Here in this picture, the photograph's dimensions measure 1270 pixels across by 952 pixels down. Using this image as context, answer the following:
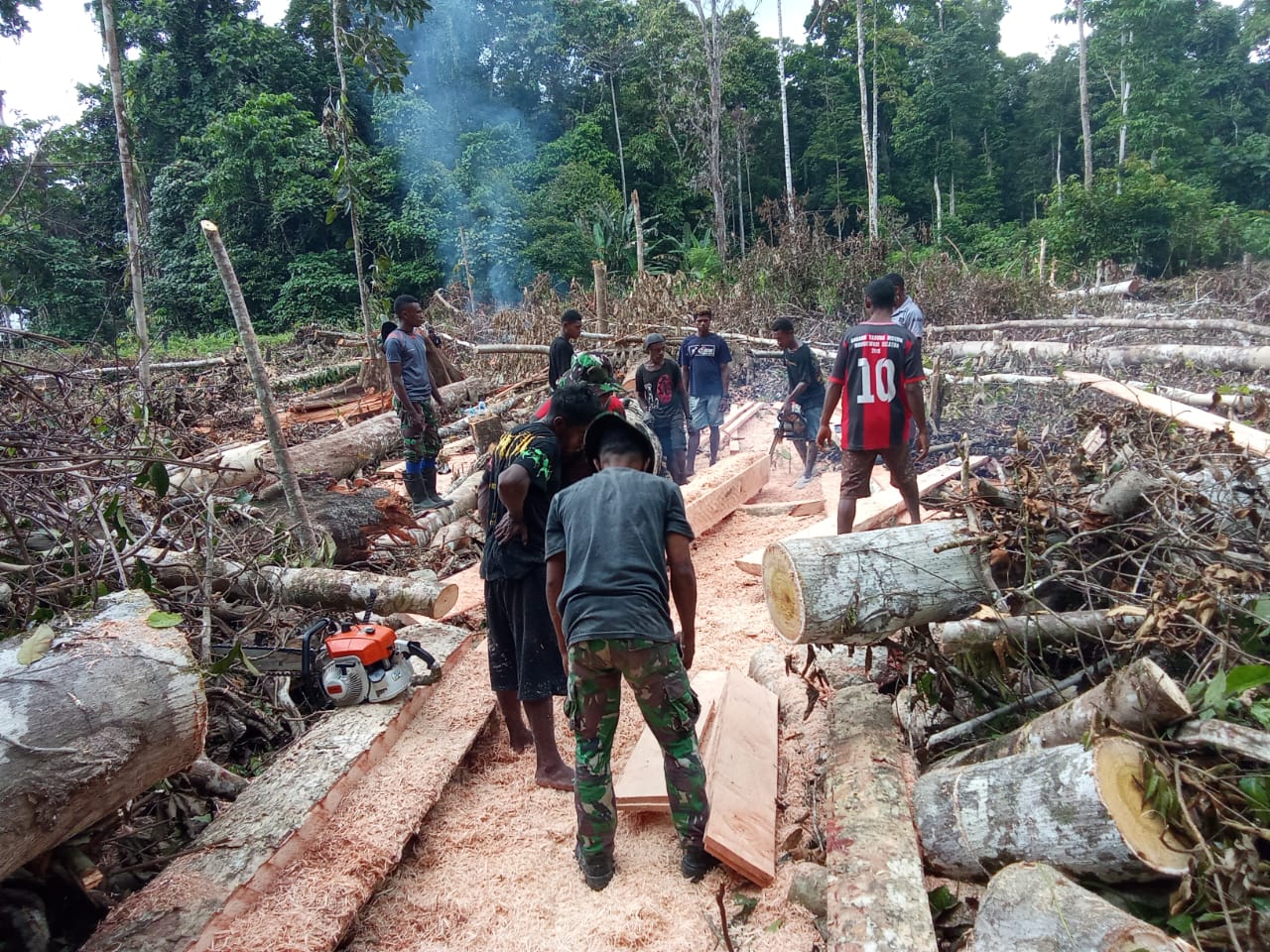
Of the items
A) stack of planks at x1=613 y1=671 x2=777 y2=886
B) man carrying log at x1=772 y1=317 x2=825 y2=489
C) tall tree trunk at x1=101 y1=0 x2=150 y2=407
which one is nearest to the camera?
stack of planks at x1=613 y1=671 x2=777 y2=886

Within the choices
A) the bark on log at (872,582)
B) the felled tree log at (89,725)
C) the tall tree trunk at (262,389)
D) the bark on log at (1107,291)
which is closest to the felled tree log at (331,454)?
the tall tree trunk at (262,389)

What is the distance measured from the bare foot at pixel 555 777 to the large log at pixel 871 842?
1.12m

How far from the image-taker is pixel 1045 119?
109 feet

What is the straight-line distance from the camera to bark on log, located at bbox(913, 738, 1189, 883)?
2.01m

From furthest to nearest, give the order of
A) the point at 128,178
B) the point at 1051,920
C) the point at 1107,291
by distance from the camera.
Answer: the point at 1107,291 → the point at 128,178 → the point at 1051,920

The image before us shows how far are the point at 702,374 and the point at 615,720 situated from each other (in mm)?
5610

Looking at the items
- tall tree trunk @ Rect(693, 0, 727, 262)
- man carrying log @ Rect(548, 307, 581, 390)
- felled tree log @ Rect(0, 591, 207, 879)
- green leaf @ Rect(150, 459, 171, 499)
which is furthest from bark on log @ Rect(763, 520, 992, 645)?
tall tree trunk @ Rect(693, 0, 727, 262)

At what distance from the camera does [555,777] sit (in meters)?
3.28

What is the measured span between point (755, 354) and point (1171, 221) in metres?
13.9

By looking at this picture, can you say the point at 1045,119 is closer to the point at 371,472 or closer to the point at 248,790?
the point at 371,472

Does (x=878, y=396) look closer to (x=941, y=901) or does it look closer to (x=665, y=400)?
(x=665, y=400)

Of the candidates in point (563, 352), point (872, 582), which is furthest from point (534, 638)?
point (563, 352)

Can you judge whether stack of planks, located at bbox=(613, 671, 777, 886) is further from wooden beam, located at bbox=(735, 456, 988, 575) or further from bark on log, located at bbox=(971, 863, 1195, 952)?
wooden beam, located at bbox=(735, 456, 988, 575)

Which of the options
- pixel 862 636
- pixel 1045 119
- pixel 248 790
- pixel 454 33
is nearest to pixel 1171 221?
pixel 1045 119
